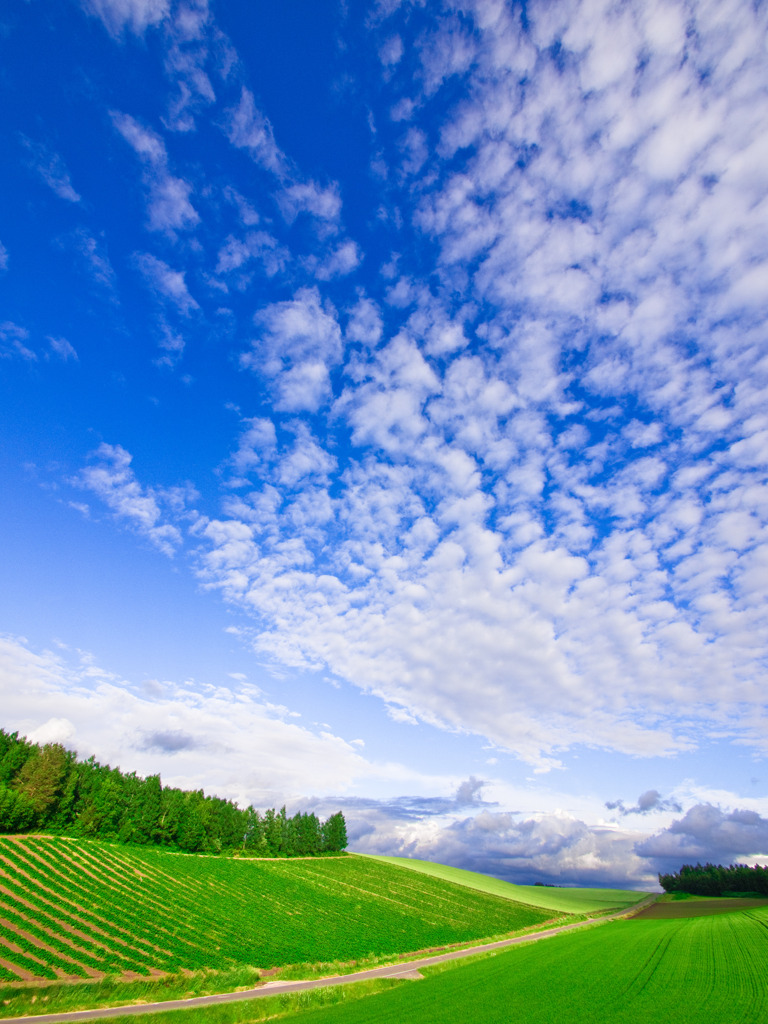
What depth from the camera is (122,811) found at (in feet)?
326

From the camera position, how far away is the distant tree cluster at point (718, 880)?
14088 cm

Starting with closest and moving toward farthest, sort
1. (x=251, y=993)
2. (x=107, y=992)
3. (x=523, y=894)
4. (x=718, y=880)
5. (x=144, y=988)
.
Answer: (x=107, y=992) < (x=144, y=988) < (x=251, y=993) < (x=523, y=894) < (x=718, y=880)

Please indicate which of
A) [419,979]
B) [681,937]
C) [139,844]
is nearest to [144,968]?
[419,979]

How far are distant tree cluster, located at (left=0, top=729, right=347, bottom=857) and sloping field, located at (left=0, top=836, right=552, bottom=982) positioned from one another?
14.3 m

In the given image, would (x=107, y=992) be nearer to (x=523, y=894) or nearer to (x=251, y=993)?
(x=251, y=993)

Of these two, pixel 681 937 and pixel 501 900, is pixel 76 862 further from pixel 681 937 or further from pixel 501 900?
pixel 501 900

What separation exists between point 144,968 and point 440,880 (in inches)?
4016

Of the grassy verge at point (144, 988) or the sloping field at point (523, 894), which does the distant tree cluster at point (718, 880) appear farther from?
the grassy verge at point (144, 988)

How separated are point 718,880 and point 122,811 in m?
174

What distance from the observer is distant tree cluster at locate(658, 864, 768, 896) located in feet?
462

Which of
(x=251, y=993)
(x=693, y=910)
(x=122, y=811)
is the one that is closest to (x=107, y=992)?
Result: (x=251, y=993)

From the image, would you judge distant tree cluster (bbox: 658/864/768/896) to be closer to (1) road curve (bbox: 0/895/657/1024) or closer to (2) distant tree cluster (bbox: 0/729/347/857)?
(2) distant tree cluster (bbox: 0/729/347/857)

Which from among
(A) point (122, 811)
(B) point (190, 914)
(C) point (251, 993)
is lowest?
(C) point (251, 993)

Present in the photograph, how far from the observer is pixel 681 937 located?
5428 centimetres
